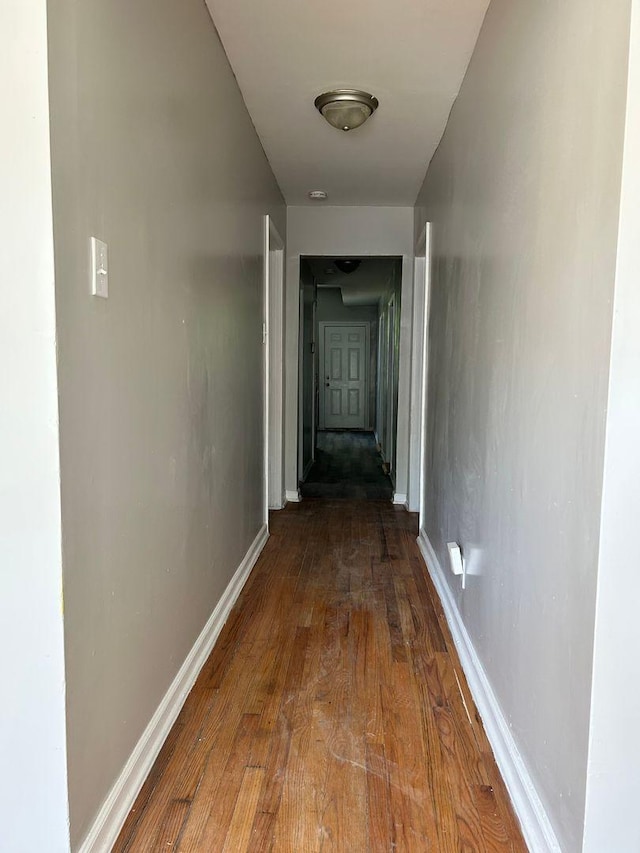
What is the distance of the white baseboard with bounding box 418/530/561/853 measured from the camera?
125 cm

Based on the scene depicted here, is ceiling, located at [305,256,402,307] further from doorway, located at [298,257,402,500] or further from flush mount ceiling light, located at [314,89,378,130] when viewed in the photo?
flush mount ceiling light, located at [314,89,378,130]

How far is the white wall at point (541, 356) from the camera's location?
40.6 inches

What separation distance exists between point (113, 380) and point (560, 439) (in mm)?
925

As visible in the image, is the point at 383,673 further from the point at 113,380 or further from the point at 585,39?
the point at 585,39

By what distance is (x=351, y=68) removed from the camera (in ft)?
8.02

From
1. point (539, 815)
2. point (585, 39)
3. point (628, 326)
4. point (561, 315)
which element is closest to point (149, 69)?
point (585, 39)

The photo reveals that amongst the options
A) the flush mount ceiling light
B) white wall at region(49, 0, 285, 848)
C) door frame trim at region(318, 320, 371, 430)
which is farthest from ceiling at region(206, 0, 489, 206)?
door frame trim at region(318, 320, 371, 430)

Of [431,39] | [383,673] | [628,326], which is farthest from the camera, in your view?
[431,39]

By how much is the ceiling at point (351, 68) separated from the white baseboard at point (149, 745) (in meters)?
2.13

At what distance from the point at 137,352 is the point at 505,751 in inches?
52.6

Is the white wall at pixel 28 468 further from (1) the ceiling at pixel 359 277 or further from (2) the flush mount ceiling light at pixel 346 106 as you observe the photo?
(1) the ceiling at pixel 359 277

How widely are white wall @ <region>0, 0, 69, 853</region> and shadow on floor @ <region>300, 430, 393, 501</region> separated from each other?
153 inches

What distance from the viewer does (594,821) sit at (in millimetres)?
1029

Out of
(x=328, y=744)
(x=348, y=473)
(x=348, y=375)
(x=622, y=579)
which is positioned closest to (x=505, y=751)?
(x=328, y=744)
